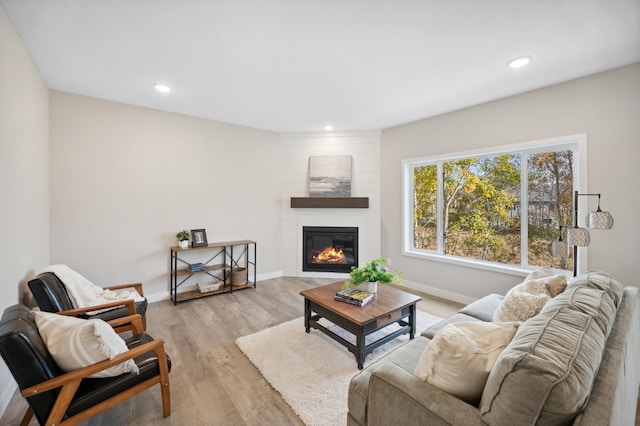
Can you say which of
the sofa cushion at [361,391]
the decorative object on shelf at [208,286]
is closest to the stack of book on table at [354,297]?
the sofa cushion at [361,391]

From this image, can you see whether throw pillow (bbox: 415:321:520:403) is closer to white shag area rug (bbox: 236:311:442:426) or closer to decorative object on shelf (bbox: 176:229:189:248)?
white shag area rug (bbox: 236:311:442:426)

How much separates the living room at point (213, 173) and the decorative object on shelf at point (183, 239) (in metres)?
0.21

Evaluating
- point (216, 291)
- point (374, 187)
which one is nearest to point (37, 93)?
point (216, 291)

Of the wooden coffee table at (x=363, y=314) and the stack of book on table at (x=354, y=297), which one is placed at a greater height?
the stack of book on table at (x=354, y=297)

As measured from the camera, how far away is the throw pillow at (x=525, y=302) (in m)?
1.70

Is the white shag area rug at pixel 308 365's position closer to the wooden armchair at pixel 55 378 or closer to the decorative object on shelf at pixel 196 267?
the wooden armchair at pixel 55 378

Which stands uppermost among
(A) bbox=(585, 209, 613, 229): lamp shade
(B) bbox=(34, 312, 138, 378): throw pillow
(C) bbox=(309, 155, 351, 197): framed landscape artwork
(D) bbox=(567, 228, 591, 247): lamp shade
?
(C) bbox=(309, 155, 351, 197): framed landscape artwork

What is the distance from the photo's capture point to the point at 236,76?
2.71m

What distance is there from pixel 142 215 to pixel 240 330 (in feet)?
6.81

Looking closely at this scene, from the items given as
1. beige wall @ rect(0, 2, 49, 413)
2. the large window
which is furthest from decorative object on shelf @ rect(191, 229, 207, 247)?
the large window

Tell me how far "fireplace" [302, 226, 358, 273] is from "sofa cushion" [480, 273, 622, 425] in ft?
11.9

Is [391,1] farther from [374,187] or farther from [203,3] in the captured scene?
[374,187]

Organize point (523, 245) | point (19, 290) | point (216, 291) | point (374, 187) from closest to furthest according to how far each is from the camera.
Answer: point (19, 290), point (523, 245), point (216, 291), point (374, 187)

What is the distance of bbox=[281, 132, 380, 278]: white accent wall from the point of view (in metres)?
4.65
